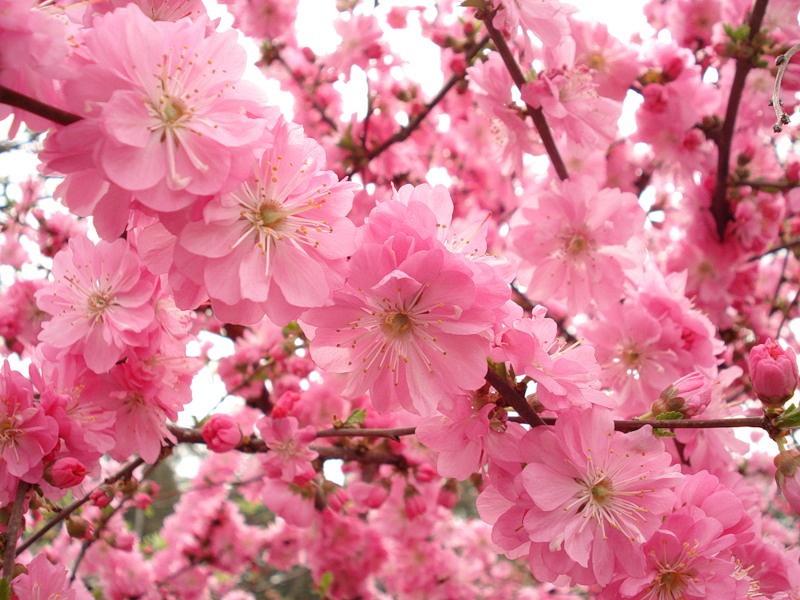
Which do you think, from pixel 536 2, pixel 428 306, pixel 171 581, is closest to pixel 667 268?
pixel 536 2

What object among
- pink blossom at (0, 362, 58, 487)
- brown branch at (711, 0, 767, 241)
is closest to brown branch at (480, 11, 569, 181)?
brown branch at (711, 0, 767, 241)

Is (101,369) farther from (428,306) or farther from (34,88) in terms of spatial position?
(428,306)

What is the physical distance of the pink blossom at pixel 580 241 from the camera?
2.18 m

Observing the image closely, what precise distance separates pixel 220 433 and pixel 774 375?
1.27m

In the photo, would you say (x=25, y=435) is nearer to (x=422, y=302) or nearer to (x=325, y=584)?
(x=422, y=302)

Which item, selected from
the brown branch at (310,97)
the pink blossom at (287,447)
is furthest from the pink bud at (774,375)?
the brown branch at (310,97)

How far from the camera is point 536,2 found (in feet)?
5.40

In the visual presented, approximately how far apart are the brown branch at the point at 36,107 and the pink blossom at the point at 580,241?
152 centimetres

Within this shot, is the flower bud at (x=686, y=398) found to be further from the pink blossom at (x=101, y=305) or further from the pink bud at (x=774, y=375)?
the pink blossom at (x=101, y=305)

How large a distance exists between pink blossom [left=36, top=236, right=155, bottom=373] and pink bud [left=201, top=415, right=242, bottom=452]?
0.32 m

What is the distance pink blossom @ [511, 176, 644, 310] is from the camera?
7.15 feet

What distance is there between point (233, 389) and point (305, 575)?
487cm

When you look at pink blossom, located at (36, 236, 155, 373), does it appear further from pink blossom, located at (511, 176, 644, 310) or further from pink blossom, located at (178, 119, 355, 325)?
pink blossom, located at (511, 176, 644, 310)

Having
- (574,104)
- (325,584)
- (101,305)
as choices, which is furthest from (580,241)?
(325,584)
